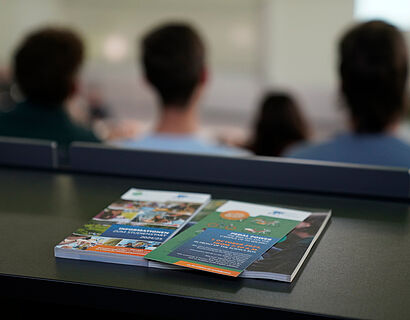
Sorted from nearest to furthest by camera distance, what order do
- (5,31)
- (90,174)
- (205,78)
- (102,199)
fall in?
A: (102,199)
(90,174)
(205,78)
(5,31)

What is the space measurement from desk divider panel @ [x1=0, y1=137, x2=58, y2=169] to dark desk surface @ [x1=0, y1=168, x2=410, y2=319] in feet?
0.90

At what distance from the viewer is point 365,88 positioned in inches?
71.3

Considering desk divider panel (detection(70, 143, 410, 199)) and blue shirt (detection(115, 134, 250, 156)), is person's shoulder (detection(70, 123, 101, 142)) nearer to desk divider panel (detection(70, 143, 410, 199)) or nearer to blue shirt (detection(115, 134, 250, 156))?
blue shirt (detection(115, 134, 250, 156))

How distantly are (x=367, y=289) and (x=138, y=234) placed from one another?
1.14ft

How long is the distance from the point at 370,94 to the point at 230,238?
113cm

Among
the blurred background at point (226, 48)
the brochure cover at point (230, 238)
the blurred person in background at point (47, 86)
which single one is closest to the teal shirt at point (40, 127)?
the blurred person in background at point (47, 86)

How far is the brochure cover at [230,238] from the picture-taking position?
770mm

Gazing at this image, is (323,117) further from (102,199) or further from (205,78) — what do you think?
(102,199)

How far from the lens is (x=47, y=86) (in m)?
2.33

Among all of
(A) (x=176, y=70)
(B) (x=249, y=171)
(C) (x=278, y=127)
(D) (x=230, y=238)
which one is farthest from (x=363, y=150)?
(C) (x=278, y=127)

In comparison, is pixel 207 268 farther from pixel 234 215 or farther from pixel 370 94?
pixel 370 94

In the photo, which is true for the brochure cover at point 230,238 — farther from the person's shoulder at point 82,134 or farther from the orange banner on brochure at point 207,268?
the person's shoulder at point 82,134

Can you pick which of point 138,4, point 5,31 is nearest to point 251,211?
point 138,4

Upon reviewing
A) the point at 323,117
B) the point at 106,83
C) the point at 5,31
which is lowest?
the point at 323,117
